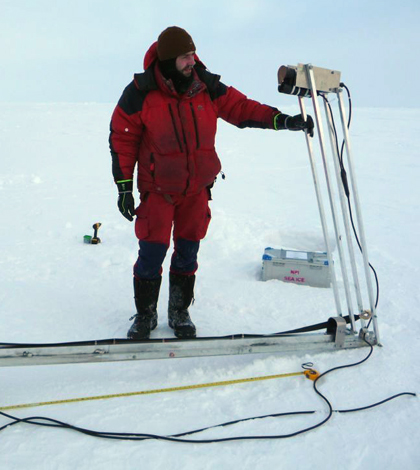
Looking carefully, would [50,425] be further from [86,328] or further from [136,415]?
[86,328]

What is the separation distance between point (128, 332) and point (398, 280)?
2374 millimetres

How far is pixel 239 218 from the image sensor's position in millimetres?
5746

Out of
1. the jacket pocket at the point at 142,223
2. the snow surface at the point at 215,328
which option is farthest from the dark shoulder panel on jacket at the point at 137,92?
the snow surface at the point at 215,328

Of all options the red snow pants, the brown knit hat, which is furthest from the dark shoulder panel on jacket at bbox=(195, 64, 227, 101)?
the red snow pants

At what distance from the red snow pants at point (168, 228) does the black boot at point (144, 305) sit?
0.05m

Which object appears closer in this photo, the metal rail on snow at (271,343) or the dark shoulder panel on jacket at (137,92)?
the metal rail on snow at (271,343)

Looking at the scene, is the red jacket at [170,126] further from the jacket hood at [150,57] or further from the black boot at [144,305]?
the black boot at [144,305]

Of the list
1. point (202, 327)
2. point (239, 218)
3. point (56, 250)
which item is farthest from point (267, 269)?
point (56, 250)

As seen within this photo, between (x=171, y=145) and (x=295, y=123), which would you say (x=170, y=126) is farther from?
(x=295, y=123)

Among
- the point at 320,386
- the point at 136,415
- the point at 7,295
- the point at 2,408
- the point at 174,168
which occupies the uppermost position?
the point at 174,168

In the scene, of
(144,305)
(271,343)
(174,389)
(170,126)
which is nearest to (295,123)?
(170,126)

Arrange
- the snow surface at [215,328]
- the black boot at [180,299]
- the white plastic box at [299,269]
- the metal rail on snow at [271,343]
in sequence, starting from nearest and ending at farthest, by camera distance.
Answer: the snow surface at [215,328], the metal rail on snow at [271,343], the black boot at [180,299], the white plastic box at [299,269]

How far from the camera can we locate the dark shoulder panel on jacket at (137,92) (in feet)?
8.33

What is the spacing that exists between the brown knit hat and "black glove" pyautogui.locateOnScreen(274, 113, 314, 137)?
2.23ft
